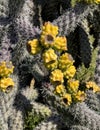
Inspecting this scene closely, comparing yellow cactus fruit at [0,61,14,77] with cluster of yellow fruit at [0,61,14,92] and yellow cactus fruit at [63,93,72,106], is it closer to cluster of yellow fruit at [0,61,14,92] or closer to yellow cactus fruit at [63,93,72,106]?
cluster of yellow fruit at [0,61,14,92]

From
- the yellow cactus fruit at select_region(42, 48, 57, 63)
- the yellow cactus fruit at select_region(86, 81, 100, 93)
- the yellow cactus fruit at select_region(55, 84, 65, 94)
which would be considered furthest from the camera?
the yellow cactus fruit at select_region(86, 81, 100, 93)

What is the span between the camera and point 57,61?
2307 mm

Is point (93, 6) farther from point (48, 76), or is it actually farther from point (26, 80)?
point (26, 80)

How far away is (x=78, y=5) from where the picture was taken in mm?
2582

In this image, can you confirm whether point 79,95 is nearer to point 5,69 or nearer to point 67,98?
point 67,98

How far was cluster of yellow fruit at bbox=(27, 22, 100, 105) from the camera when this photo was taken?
7.23 ft

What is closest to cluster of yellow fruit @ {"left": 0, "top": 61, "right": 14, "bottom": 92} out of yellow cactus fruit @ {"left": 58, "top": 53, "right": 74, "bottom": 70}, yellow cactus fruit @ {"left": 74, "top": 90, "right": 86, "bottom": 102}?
yellow cactus fruit @ {"left": 58, "top": 53, "right": 74, "bottom": 70}

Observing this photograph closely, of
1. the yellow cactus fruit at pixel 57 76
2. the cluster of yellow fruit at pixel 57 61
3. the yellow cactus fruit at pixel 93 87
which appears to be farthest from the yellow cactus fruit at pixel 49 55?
the yellow cactus fruit at pixel 93 87

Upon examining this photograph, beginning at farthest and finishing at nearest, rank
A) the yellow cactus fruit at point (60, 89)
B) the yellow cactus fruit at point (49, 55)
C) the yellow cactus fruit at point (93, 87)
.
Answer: the yellow cactus fruit at point (93, 87)
the yellow cactus fruit at point (60, 89)
the yellow cactus fruit at point (49, 55)

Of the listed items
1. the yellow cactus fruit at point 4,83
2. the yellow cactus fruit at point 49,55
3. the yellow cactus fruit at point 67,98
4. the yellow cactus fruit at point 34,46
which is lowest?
the yellow cactus fruit at point 67,98

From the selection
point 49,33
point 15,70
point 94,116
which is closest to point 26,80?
point 15,70

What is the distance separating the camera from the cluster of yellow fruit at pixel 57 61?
220 cm

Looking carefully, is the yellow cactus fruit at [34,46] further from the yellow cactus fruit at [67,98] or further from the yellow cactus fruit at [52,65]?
the yellow cactus fruit at [67,98]

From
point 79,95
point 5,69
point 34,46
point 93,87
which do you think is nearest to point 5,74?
point 5,69
